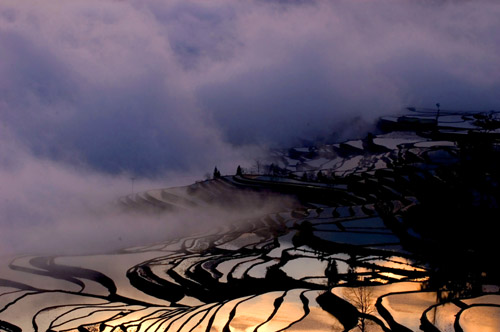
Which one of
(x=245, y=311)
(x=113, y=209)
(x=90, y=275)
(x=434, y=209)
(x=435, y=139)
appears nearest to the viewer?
(x=245, y=311)

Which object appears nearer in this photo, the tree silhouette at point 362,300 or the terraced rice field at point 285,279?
the tree silhouette at point 362,300

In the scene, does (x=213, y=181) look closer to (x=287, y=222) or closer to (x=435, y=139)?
(x=287, y=222)

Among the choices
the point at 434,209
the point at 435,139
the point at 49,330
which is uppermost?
the point at 435,139

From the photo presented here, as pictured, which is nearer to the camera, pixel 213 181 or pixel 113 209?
pixel 113 209

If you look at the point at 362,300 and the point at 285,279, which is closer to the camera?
the point at 362,300

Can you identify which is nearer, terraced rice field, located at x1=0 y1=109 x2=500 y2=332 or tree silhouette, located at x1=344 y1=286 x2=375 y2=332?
tree silhouette, located at x1=344 y1=286 x2=375 y2=332

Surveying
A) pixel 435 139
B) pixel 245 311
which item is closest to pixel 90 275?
pixel 245 311

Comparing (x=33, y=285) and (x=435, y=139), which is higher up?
(x=435, y=139)

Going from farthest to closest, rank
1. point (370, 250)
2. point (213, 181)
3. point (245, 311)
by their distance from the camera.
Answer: point (213, 181) → point (370, 250) → point (245, 311)
